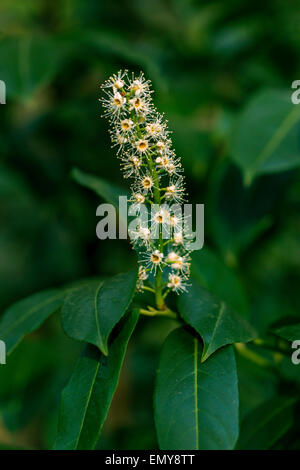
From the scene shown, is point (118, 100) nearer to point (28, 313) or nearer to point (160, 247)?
point (160, 247)

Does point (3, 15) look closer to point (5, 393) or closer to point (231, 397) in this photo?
point (5, 393)

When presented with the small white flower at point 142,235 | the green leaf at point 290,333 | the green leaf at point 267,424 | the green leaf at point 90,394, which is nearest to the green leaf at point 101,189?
the small white flower at point 142,235

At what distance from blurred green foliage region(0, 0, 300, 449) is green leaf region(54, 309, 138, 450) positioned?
0.50 metres

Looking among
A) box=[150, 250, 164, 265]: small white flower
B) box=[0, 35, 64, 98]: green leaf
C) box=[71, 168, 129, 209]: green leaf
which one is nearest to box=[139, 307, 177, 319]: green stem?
box=[150, 250, 164, 265]: small white flower

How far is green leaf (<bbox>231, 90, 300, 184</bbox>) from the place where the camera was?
1.47 m

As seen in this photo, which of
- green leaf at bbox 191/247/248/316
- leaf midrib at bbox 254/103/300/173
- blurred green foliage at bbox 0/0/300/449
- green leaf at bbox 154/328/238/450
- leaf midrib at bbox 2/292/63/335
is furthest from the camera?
blurred green foliage at bbox 0/0/300/449

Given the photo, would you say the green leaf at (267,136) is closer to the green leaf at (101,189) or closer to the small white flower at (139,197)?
the green leaf at (101,189)

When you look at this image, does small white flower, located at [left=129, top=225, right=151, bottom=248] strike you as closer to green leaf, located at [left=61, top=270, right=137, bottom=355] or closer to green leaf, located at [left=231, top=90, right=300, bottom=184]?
green leaf, located at [left=61, top=270, right=137, bottom=355]

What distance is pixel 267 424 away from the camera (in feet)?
4.12

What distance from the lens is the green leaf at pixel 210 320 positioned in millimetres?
875

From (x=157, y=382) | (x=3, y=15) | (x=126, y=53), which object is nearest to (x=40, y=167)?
(x=126, y=53)
